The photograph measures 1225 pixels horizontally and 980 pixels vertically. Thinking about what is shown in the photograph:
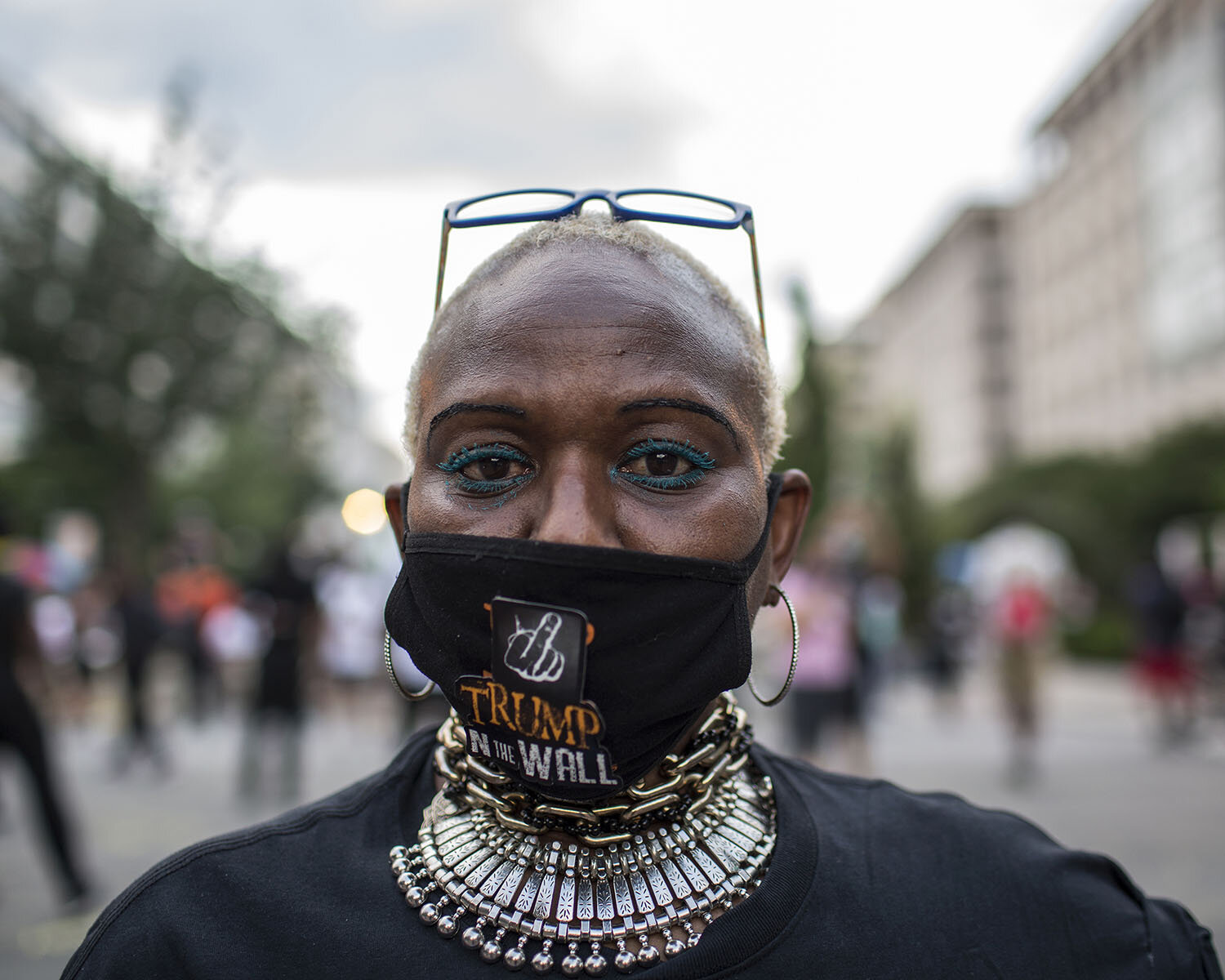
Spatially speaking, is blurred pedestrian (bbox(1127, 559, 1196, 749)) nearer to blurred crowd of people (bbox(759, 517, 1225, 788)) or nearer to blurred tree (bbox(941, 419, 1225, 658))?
blurred crowd of people (bbox(759, 517, 1225, 788))

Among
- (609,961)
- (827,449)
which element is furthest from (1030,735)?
(827,449)

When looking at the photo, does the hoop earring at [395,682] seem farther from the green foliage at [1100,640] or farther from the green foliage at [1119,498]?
the green foliage at [1119,498]

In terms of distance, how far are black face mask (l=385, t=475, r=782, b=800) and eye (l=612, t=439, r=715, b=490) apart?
0.13m

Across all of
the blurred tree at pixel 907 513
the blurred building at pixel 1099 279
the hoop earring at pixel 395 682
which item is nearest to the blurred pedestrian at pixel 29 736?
the hoop earring at pixel 395 682

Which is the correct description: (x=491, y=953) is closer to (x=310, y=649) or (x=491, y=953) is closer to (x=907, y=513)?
(x=310, y=649)

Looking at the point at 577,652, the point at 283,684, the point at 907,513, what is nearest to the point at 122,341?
the point at 283,684

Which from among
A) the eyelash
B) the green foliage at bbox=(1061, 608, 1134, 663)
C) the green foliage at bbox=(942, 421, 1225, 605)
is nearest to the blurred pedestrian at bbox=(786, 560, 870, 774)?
the eyelash

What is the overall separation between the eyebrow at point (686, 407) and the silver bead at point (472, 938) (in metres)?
0.72

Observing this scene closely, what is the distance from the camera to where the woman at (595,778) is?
1.21 meters

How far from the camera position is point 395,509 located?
1.61 meters

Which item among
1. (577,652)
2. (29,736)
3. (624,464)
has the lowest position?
(29,736)

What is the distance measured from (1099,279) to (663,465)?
163ft

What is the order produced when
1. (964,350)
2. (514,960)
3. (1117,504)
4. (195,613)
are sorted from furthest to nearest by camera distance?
(964,350), (1117,504), (195,613), (514,960)

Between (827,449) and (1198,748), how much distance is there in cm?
1226
